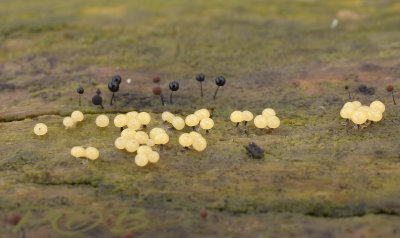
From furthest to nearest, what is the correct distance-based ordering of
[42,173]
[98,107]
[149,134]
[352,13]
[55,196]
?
[352,13], [98,107], [149,134], [42,173], [55,196]

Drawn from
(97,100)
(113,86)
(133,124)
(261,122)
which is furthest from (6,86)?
(261,122)

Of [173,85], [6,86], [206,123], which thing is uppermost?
[6,86]

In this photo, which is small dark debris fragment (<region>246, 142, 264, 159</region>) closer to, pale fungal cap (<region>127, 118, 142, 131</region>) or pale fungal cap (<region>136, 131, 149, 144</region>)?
pale fungal cap (<region>136, 131, 149, 144</region>)

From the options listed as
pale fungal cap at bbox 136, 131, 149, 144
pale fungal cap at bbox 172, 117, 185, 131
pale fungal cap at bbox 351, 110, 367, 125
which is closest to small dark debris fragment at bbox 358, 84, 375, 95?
pale fungal cap at bbox 351, 110, 367, 125

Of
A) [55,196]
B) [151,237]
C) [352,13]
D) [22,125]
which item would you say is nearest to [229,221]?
[151,237]

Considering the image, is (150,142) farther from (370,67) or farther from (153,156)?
(370,67)

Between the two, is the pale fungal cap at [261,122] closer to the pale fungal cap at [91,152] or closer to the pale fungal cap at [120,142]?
the pale fungal cap at [120,142]

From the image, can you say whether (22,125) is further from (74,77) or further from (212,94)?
(212,94)

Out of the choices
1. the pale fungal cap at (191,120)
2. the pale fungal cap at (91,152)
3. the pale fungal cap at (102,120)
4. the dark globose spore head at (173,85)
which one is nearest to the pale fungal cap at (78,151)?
the pale fungal cap at (91,152)
